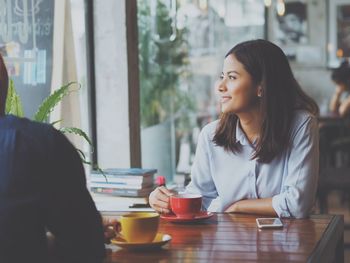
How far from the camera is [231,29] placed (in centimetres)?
765

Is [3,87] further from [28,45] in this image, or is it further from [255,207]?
[28,45]

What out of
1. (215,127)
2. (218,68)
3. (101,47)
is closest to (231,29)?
(218,68)

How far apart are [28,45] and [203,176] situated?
4.28 ft

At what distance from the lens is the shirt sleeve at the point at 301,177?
88.1 inches

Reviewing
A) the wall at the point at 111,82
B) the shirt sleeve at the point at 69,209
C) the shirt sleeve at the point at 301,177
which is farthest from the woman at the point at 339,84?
the shirt sleeve at the point at 69,209

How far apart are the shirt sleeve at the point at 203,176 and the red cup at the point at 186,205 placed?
1.25ft

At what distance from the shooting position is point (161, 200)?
224cm

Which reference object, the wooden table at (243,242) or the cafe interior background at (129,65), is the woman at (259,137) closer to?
the wooden table at (243,242)

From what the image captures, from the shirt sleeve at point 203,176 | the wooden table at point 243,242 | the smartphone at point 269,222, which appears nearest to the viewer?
the wooden table at point 243,242

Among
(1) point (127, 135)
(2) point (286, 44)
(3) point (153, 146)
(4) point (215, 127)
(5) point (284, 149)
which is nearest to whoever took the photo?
(5) point (284, 149)

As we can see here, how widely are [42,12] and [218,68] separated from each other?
13.7ft

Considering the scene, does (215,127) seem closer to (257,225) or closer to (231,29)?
(257,225)

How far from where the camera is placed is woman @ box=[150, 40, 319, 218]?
2328mm

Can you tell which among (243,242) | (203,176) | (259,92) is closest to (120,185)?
(203,176)
